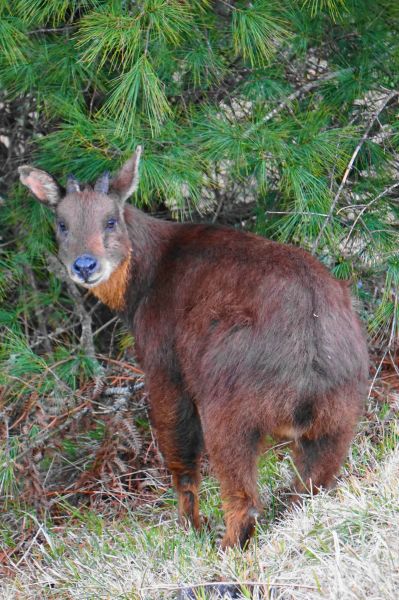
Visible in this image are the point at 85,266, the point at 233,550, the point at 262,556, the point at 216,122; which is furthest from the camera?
the point at 216,122

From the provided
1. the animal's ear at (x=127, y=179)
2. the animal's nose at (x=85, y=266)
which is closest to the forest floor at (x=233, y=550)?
the animal's nose at (x=85, y=266)

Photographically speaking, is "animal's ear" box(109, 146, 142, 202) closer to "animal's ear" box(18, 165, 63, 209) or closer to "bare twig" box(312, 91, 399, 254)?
"animal's ear" box(18, 165, 63, 209)

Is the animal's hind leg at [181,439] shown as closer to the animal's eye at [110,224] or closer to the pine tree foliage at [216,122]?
the animal's eye at [110,224]

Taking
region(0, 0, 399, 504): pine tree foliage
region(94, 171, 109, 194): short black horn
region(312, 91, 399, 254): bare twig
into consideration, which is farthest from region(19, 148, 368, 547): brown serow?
region(312, 91, 399, 254): bare twig

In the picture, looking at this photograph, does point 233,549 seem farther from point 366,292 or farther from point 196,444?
point 366,292

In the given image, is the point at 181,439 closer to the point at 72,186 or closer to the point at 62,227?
the point at 62,227

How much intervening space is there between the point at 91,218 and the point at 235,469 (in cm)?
172

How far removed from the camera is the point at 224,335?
4879mm

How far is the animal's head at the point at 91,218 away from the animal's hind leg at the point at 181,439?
2.45 feet

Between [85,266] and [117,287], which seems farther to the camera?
[117,287]

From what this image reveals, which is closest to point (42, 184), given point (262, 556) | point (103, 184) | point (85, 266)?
point (103, 184)

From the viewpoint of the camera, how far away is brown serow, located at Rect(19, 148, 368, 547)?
4699 mm

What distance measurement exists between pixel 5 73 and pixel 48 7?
0.59m

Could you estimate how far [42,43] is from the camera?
6.54 metres
